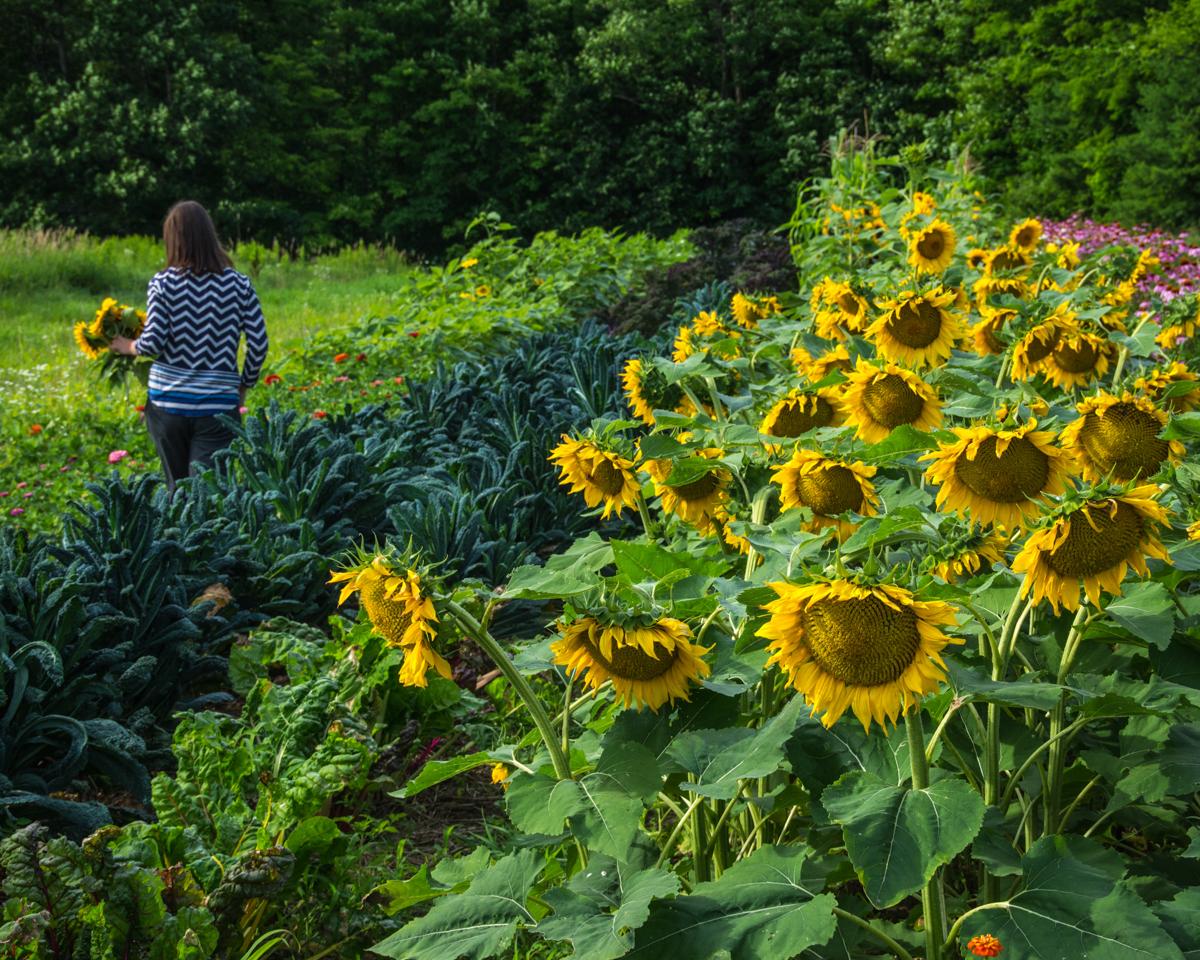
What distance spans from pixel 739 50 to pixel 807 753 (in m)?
21.9

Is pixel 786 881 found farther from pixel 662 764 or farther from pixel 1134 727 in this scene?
pixel 1134 727

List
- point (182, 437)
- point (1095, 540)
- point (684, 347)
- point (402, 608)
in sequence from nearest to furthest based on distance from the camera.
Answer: point (1095, 540) < point (402, 608) < point (684, 347) < point (182, 437)

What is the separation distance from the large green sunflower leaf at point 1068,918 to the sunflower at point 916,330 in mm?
1378

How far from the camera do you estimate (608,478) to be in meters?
2.19

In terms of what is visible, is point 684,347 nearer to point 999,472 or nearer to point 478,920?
point 999,472

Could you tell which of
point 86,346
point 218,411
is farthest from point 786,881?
point 86,346

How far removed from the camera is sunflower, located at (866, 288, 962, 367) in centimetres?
248

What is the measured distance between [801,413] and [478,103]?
2195 centimetres

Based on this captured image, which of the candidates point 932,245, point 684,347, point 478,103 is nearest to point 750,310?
point 932,245

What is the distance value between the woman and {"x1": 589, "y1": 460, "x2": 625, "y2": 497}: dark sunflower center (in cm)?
300

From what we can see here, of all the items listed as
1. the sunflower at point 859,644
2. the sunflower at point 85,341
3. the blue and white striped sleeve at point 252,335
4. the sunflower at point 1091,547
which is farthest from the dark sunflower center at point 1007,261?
the sunflower at point 85,341

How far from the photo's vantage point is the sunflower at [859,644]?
47.8 inches

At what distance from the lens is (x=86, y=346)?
197 inches

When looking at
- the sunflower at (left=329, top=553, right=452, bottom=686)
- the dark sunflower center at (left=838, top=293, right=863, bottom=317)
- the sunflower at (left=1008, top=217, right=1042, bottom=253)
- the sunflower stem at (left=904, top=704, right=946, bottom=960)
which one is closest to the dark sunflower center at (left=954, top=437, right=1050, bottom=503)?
the sunflower stem at (left=904, top=704, right=946, bottom=960)
